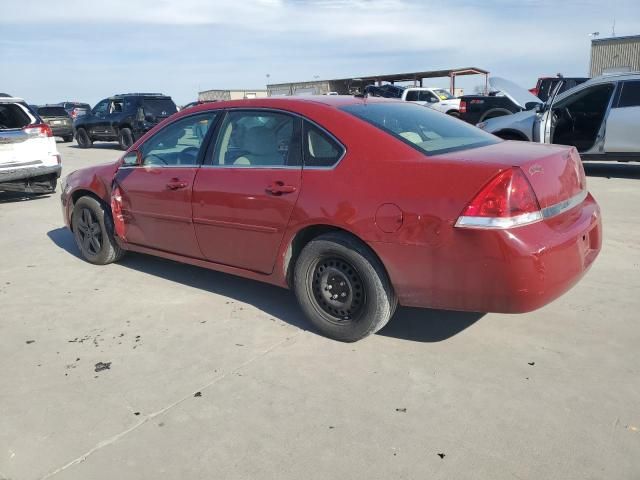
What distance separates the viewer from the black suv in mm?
17328

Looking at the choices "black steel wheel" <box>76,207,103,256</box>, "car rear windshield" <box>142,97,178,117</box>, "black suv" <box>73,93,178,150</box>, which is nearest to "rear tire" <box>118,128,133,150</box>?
"black suv" <box>73,93,178,150</box>

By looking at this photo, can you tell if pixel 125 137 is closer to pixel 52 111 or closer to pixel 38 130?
pixel 52 111

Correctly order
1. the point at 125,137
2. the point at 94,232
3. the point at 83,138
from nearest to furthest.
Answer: the point at 94,232 → the point at 125,137 → the point at 83,138

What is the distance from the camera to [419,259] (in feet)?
9.95

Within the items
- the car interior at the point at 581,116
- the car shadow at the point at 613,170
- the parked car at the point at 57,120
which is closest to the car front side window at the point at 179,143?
the car interior at the point at 581,116

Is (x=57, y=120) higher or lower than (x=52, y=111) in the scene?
lower

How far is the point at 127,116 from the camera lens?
17.5 metres

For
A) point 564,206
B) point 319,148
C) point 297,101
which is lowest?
point 564,206

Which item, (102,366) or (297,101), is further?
(297,101)

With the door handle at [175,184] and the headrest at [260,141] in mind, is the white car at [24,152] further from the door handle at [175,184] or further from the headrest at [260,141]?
the headrest at [260,141]

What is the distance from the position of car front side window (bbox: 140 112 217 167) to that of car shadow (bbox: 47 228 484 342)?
107 centimetres

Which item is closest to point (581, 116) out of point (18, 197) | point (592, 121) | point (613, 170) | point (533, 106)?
point (592, 121)

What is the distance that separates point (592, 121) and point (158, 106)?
13.0m

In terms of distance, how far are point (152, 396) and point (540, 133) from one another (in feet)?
26.6
